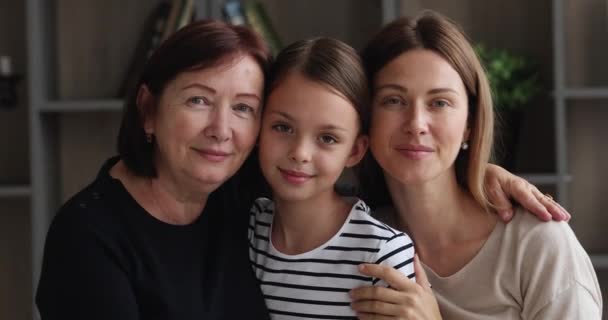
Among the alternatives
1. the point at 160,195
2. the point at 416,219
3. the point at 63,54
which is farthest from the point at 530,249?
the point at 63,54

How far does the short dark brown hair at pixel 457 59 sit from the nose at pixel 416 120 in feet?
0.34

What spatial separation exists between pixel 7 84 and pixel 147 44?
651mm

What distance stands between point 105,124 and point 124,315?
2265 millimetres

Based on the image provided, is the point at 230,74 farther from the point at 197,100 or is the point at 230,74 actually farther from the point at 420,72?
the point at 420,72

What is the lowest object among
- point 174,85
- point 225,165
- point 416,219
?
point 416,219

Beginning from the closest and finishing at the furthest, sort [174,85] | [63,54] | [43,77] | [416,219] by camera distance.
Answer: [174,85] → [416,219] → [43,77] → [63,54]

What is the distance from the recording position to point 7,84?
3.41 metres

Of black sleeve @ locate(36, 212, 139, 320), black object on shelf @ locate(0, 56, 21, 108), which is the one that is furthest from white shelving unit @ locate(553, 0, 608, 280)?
black object on shelf @ locate(0, 56, 21, 108)

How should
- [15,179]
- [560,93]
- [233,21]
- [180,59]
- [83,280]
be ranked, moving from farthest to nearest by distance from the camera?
[15,179] < [233,21] < [560,93] < [180,59] < [83,280]

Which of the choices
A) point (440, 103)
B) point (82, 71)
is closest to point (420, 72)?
point (440, 103)

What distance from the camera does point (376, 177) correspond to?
182cm

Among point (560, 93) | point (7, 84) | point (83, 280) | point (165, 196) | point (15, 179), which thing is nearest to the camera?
point (83, 280)

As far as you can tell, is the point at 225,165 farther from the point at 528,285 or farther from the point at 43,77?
the point at 43,77

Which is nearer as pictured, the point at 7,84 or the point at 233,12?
the point at 233,12
